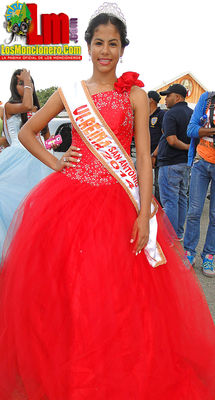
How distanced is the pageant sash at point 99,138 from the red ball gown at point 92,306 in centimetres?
4

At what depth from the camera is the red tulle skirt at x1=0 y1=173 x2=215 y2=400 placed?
151cm

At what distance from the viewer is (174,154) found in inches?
164

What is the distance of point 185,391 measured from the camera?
1665 millimetres

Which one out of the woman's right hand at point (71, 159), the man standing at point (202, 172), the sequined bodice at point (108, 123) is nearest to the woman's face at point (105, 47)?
the sequined bodice at point (108, 123)

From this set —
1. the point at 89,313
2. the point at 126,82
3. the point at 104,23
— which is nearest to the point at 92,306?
the point at 89,313

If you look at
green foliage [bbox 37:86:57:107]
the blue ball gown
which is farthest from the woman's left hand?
green foliage [bbox 37:86:57:107]

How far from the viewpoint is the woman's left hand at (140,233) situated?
1.63m

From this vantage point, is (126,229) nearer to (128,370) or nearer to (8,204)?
(128,370)

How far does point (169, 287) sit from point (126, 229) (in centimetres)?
39

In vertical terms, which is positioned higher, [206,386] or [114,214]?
[114,214]

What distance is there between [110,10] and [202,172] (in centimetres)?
203

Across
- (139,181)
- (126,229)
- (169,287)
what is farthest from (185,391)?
(139,181)

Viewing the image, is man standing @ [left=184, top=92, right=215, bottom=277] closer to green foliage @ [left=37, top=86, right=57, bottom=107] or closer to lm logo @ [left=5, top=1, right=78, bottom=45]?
lm logo @ [left=5, top=1, right=78, bottom=45]

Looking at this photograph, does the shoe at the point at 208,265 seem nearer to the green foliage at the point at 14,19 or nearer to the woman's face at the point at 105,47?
the woman's face at the point at 105,47
